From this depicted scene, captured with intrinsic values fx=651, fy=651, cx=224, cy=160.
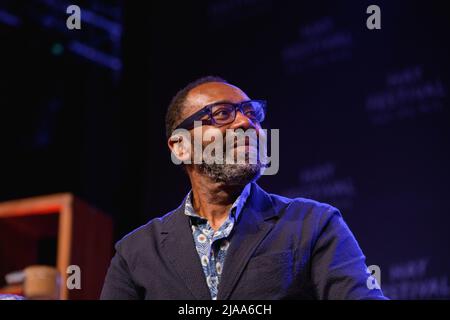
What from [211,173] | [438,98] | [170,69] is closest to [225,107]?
[211,173]

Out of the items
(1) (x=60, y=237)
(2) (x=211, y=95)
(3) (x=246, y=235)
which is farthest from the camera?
(1) (x=60, y=237)

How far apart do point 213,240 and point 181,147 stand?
0.57 m

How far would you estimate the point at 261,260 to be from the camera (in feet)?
7.35

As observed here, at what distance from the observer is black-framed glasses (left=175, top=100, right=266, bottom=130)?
2.65 m

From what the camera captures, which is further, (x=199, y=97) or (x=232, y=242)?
(x=199, y=97)

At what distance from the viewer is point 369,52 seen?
3695 mm

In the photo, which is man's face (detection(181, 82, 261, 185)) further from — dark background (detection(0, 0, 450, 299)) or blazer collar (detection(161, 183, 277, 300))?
dark background (detection(0, 0, 450, 299))

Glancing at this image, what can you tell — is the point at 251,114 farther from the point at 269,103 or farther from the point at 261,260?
the point at 269,103

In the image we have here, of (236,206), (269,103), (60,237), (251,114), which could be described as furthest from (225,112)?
(60,237)

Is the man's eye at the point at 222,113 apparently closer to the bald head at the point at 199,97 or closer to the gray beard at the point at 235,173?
the bald head at the point at 199,97

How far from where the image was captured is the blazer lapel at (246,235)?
2.21 m

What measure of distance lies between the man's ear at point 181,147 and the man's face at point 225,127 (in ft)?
0.25

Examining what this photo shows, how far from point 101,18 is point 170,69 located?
2.57ft

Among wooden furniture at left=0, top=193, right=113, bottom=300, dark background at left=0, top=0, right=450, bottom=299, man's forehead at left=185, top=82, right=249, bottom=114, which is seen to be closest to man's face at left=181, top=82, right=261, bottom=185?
man's forehead at left=185, top=82, right=249, bottom=114
